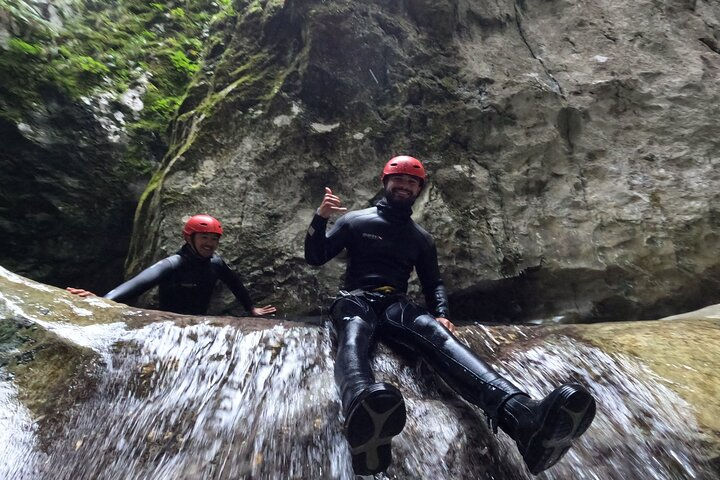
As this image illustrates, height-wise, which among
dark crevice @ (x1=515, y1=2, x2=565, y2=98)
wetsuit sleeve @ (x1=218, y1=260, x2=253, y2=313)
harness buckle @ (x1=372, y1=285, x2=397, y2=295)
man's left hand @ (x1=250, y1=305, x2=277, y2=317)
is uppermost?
dark crevice @ (x1=515, y1=2, x2=565, y2=98)

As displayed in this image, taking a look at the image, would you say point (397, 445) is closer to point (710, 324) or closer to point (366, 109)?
point (710, 324)

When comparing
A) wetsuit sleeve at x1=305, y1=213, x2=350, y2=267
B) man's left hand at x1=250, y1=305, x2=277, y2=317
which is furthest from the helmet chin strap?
wetsuit sleeve at x1=305, y1=213, x2=350, y2=267

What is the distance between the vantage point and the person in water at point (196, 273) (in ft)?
17.0

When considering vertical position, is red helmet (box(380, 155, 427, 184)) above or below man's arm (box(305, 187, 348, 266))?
above

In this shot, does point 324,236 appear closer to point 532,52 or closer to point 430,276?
point 430,276

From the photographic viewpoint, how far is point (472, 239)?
5.77 metres

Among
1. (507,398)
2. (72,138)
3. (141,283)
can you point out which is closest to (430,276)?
(507,398)

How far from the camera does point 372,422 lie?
2.41 meters

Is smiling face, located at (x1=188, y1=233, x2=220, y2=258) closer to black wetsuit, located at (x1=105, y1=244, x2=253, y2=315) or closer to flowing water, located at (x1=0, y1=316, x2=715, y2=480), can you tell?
black wetsuit, located at (x1=105, y1=244, x2=253, y2=315)

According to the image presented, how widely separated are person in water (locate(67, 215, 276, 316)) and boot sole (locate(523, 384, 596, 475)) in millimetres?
3427

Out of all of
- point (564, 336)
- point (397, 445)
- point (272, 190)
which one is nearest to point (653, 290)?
point (564, 336)

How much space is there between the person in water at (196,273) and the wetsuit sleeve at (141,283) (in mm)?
12

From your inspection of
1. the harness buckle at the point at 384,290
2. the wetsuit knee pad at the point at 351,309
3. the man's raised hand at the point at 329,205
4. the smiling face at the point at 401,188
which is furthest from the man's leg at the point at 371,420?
the smiling face at the point at 401,188

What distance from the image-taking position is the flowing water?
273 cm
